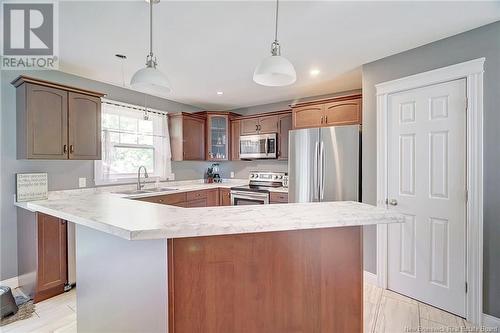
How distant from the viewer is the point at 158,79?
161cm

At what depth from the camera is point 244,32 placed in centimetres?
209

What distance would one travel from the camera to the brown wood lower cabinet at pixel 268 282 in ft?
3.75

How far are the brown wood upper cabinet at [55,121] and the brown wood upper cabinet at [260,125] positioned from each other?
7.64 feet

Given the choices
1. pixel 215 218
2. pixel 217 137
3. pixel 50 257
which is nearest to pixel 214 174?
pixel 217 137

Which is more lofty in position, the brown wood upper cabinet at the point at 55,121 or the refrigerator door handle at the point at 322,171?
the brown wood upper cabinet at the point at 55,121

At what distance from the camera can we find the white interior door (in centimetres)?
214

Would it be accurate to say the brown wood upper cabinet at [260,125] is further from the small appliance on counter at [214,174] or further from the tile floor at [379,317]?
the tile floor at [379,317]

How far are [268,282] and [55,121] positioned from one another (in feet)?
8.92

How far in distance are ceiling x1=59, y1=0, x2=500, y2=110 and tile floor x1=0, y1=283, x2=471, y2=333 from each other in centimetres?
245

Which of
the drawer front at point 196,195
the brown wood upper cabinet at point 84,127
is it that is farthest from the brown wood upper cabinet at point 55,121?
the drawer front at point 196,195

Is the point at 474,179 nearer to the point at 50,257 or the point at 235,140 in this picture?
the point at 235,140

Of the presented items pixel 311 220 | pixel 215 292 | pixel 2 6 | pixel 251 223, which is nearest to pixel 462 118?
pixel 311 220

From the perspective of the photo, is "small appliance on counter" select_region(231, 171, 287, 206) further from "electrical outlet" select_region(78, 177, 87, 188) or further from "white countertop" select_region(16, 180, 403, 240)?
"white countertop" select_region(16, 180, 403, 240)

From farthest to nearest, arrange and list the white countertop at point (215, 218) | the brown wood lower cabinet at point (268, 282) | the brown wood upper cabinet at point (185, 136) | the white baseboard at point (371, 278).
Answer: the brown wood upper cabinet at point (185, 136) → the white baseboard at point (371, 278) → the brown wood lower cabinet at point (268, 282) → the white countertop at point (215, 218)
